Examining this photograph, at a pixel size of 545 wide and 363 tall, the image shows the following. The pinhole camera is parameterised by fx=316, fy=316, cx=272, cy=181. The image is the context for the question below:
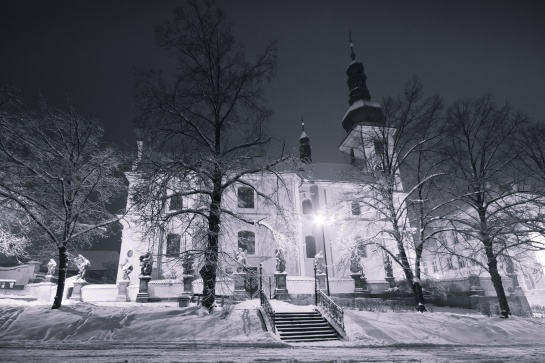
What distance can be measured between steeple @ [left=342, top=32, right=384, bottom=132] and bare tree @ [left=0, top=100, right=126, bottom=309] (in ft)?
93.2

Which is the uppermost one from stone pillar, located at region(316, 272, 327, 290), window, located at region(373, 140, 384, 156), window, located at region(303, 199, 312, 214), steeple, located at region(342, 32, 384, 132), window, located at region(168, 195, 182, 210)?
steeple, located at region(342, 32, 384, 132)

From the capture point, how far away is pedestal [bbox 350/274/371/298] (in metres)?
19.5

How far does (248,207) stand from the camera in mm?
28891

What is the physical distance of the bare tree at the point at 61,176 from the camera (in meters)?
12.0

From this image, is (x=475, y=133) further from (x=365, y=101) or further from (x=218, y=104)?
(x=365, y=101)

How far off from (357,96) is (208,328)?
32949 mm

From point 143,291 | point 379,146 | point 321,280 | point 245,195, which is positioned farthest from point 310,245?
point 143,291

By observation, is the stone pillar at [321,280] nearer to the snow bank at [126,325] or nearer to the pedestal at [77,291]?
the snow bank at [126,325]

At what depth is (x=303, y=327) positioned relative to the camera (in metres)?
12.4

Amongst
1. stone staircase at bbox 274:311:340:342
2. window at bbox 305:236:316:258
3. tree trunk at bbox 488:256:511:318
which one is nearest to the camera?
stone staircase at bbox 274:311:340:342

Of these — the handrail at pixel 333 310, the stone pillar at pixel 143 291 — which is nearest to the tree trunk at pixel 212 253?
the handrail at pixel 333 310

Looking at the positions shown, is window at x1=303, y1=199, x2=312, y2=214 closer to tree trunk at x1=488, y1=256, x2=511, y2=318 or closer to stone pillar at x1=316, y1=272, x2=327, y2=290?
stone pillar at x1=316, y1=272, x2=327, y2=290

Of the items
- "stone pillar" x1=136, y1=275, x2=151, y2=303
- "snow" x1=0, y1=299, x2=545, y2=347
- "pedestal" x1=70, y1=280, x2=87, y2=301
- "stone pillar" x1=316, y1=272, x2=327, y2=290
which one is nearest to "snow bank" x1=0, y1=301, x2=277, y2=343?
"snow" x1=0, y1=299, x2=545, y2=347

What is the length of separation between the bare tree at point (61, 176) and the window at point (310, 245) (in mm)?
20572
